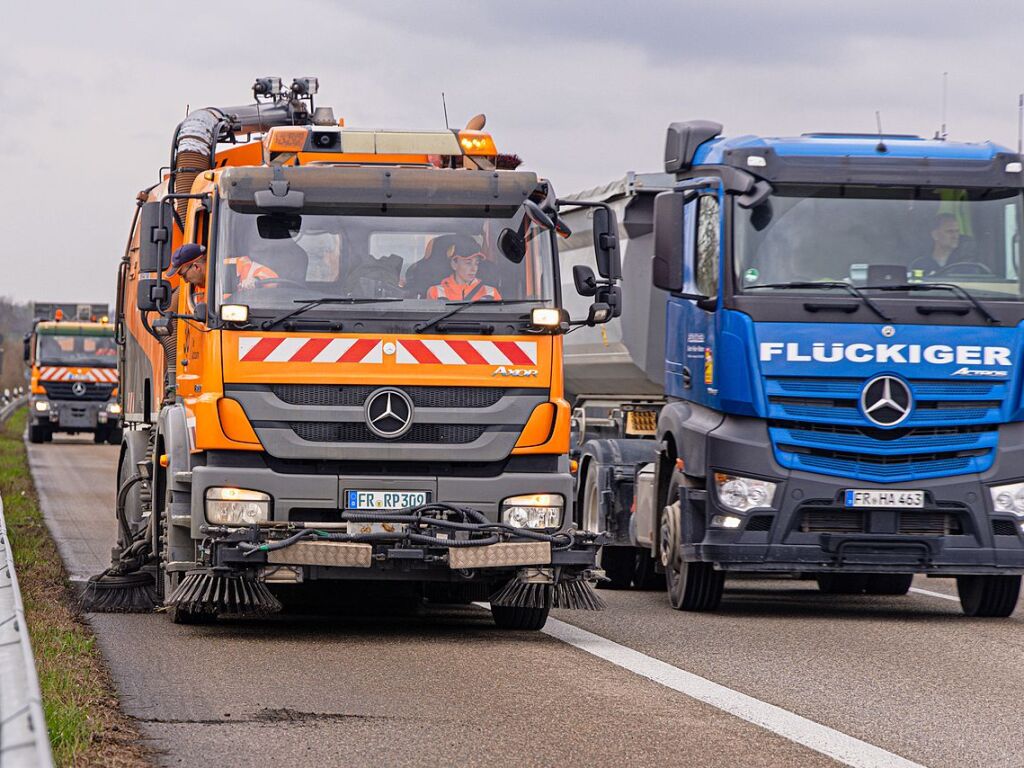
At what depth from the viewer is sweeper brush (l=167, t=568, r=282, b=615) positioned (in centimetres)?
1080

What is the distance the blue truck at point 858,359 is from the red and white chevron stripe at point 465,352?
7.38 feet

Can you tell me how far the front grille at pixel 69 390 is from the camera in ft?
166

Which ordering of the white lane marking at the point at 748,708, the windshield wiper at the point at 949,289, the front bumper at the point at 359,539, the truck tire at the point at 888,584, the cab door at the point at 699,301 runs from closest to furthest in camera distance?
the white lane marking at the point at 748,708, the front bumper at the point at 359,539, the windshield wiper at the point at 949,289, the cab door at the point at 699,301, the truck tire at the point at 888,584

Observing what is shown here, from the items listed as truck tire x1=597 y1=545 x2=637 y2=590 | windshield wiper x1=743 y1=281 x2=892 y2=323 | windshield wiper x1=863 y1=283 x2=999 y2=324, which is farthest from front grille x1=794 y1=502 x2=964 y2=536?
truck tire x1=597 y1=545 x2=637 y2=590

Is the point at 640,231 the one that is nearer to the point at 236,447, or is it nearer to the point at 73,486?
the point at 236,447

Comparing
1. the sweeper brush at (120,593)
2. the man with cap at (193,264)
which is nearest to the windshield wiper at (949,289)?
the man with cap at (193,264)

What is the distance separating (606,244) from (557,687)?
339 cm

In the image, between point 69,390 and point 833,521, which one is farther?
point 69,390

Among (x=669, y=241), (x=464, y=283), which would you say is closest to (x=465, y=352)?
(x=464, y=283)

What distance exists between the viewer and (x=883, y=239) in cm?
1287

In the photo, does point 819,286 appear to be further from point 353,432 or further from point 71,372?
point 71,372

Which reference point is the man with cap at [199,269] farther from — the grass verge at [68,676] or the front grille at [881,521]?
the front grille at [881,521]

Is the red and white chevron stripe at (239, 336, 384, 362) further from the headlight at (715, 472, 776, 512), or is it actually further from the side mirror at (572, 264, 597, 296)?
the headlight at (715, 472, 776, 512)

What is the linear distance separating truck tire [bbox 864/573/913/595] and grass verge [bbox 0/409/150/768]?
666cm
